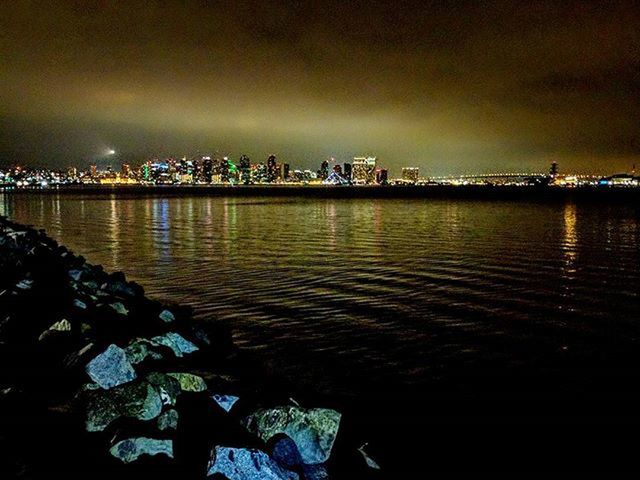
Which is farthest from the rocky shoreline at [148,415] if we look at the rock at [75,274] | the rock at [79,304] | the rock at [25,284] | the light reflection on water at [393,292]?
the rock at [75,274]

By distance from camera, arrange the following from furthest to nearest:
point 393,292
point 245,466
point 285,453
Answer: point 393,292 < point 285,453 < point 245,466

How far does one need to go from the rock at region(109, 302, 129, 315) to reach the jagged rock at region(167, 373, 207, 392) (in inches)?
234

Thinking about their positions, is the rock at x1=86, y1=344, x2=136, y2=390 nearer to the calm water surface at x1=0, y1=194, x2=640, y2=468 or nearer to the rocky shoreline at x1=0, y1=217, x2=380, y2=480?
the rocky shoreline at x1=0, y1=217, x2=380, y2=480

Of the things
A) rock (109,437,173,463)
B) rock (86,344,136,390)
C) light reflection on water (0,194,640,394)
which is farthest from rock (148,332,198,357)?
Result: rock (109,437,173,463)

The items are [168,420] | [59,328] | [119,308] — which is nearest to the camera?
[168,420]

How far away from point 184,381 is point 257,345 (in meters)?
4.43

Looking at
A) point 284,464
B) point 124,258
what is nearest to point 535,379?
point 284,464

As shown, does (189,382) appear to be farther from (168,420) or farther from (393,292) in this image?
(393,292)

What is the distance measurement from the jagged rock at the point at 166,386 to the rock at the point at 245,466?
Answer: 1756 mm

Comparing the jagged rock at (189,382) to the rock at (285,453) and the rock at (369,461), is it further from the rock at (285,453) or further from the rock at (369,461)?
the rock at (369,461)

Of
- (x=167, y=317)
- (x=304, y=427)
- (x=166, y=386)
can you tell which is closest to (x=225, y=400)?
(x=166, y=386)

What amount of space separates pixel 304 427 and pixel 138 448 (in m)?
2.16

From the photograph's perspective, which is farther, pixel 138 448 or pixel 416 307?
pixel 416 307

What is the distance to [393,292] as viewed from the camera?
1827cm
